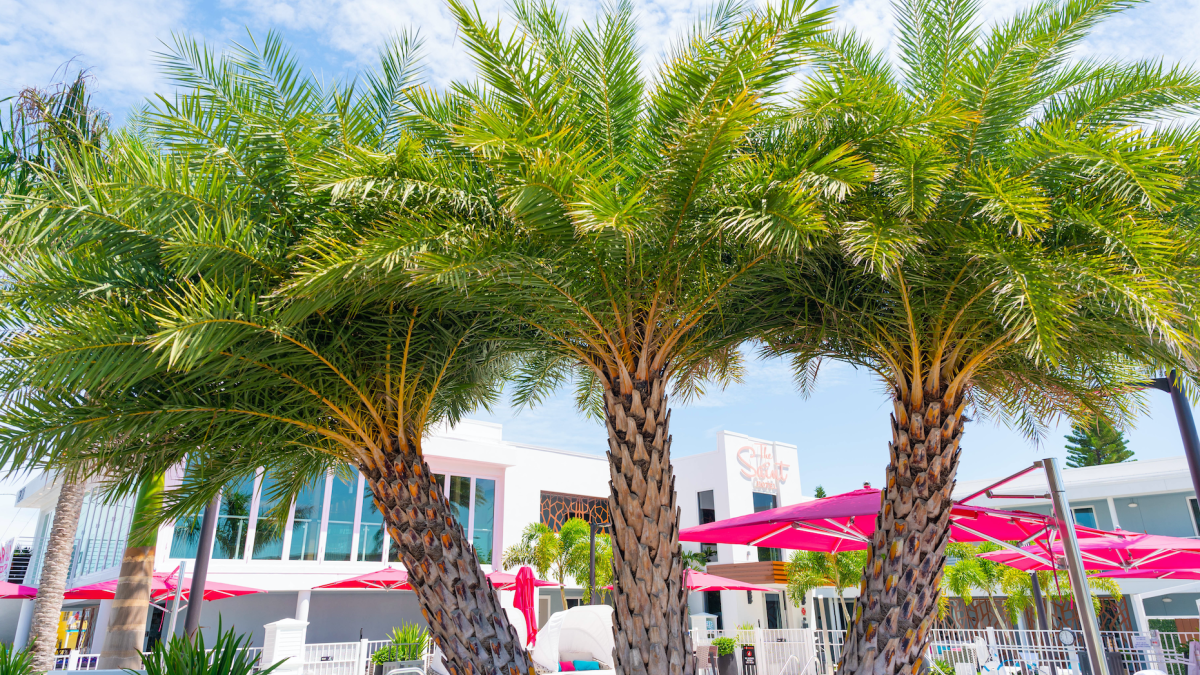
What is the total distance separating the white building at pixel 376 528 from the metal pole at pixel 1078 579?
1454 centimetres

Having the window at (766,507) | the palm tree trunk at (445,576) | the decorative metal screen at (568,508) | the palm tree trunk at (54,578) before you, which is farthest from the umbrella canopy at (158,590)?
the window at (766,507)

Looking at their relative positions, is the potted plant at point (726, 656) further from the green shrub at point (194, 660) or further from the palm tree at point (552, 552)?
the green shrub at point (194, 660)

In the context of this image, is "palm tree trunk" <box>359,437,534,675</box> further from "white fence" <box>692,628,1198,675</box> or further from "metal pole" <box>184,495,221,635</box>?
"white fence" <box>692,628,1198,675</box>

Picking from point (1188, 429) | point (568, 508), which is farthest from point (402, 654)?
point (568, 508)

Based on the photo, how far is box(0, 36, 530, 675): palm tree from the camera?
4.76 meters

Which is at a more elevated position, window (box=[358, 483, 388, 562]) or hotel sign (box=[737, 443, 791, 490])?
hotel sign (box=[737, 443, 791, 490])

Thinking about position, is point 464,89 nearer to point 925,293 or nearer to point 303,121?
point 303,121

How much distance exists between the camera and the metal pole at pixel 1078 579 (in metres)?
5.54

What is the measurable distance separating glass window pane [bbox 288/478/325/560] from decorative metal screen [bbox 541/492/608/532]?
8.64 m

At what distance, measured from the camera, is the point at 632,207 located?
4.65 m

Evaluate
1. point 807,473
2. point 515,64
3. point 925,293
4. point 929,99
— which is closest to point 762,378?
point 925,293

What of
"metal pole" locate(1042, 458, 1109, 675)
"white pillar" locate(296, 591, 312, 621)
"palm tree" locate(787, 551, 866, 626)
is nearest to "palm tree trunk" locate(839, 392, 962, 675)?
"metal pole" locate(1042, 458, 1109, 675)

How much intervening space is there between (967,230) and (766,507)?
30328mm

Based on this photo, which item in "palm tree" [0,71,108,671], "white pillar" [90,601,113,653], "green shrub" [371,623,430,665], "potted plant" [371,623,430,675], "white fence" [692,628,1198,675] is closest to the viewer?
"palm tree" [0,71,108,671]
